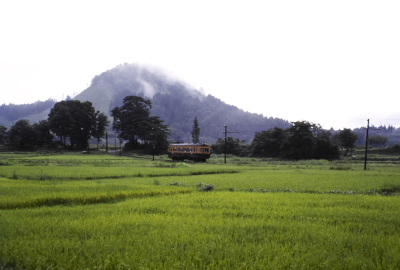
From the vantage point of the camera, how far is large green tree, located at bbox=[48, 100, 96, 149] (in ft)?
264

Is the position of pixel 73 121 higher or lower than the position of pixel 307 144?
higher

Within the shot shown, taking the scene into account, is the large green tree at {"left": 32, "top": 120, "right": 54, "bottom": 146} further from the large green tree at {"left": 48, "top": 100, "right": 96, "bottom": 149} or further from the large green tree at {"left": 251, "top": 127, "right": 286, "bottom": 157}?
the large green tree at {"left": 251, "top": 127, "right": 286, "bottom": 157}

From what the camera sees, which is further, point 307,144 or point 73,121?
point 73,121

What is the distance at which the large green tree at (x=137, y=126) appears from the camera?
80062 millimetres

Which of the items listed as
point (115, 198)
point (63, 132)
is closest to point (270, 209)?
point (115, 198)

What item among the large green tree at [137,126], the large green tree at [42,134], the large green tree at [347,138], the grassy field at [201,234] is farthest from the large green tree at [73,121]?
the grassy field at [201,234]

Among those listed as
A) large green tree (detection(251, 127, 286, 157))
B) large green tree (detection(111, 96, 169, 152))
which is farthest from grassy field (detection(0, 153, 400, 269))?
large green tree (detection(251, 127, 286, 157))

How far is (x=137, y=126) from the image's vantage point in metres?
82.4

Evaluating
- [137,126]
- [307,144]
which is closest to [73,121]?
[137,126]

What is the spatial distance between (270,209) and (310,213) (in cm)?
138

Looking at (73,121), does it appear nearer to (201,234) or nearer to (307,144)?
(307,144)

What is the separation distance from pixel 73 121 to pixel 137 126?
1614 cm

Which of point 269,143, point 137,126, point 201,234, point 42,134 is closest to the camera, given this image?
point 201,234

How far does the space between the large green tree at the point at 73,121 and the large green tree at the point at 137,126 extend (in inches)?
280
